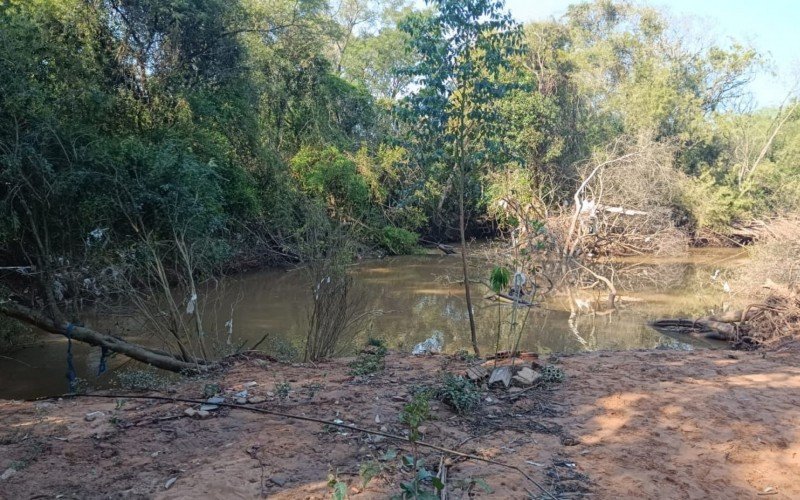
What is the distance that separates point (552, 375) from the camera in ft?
20.5

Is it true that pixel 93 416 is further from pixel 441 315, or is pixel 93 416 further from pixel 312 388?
pixel 441 315

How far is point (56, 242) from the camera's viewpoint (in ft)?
27.8

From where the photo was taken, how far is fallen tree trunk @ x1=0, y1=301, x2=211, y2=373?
7.69 meters

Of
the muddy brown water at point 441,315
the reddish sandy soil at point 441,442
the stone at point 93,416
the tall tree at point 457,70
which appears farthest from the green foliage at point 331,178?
the stone at point 93,416

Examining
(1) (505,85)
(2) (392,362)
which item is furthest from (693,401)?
(1) (505,85)

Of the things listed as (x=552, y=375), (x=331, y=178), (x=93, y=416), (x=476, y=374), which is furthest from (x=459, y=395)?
(x=331, y=178)

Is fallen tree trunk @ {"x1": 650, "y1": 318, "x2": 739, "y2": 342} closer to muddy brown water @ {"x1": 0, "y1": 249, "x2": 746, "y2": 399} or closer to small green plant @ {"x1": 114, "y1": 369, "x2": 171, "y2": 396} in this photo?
muddy brown water @ {"x1": 0, "y1": 249, "x2": 746, "y2": 399}

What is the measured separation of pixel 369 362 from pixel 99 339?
3867 mm

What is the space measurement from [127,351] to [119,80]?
306 inches

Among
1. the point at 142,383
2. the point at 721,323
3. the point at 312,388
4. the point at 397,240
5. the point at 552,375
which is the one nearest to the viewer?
the point at 312,388

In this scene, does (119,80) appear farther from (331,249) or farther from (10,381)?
(331,249)

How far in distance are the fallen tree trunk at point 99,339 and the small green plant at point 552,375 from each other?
4.36 meters

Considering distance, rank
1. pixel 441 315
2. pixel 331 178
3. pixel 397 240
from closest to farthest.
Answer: pixel 441 315, pixel 331 178, pixel 397 240

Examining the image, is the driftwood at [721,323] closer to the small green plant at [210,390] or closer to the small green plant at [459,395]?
the small green plant at [459,395]
